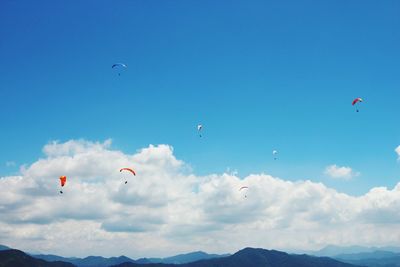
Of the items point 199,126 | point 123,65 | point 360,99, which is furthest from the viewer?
point 199,126

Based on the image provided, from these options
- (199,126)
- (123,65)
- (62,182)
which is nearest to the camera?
(123,65)

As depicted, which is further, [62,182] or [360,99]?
[360,99]

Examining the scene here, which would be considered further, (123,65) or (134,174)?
(134,174)

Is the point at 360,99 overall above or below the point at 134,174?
above

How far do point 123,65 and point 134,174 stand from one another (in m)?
26.8

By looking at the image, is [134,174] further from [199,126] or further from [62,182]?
[199,126]

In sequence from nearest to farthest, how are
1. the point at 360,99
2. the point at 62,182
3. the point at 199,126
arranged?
the point at 62,182
the point at 360,99
the point at 199,126

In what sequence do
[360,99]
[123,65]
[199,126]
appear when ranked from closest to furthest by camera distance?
[123,65]
[360,99]
[199,126]

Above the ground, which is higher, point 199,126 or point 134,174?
point 199,126

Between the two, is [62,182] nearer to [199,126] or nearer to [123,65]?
[123,65]

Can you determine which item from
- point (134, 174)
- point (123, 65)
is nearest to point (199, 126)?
point (134, 174)

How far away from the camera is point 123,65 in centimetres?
8119

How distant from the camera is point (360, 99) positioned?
4055 inches

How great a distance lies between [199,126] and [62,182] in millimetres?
43715
